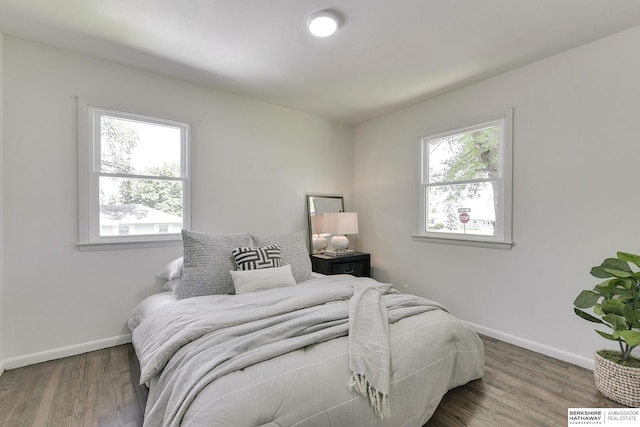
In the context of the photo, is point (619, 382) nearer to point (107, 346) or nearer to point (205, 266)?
point (205, 266)

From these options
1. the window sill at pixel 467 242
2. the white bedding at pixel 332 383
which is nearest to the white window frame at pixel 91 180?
the white bedding at pixel 332 383

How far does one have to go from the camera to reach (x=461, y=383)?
1913mm

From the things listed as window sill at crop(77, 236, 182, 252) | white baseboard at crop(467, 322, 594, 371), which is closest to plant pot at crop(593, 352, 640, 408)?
white baseboard at crop(467, 322, 594, 371)

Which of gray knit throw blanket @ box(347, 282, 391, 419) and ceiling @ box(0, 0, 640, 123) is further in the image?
ceiling @ box(0, 0, 640, 123)

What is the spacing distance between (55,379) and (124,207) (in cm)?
140

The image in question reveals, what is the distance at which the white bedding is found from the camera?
3.77 ft

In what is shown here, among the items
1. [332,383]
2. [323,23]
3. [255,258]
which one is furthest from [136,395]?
[323,23]

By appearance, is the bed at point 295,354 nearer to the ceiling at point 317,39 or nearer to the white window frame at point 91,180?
the white window frame at point 91,180

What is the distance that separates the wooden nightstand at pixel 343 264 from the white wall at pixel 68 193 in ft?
3.37

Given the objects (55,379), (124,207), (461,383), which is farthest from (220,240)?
(461,383)

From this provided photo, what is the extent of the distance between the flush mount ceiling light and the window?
5.99 feet

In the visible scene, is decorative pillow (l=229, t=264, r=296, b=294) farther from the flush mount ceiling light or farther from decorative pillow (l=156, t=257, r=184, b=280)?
the flush mount ceiling light

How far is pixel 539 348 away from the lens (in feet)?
8.38

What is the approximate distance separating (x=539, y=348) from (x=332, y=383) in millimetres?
2271
